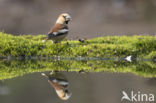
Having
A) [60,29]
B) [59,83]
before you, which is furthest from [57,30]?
[59,83]

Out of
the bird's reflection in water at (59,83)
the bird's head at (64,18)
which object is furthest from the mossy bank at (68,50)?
the bird's reflection in water at (59,83)

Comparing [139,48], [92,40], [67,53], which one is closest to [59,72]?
[67,53]

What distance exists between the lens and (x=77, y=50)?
10562 mm

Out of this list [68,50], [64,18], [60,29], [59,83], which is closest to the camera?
[59,83]

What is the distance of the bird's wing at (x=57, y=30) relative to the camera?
10.6 meters

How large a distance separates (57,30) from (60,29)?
0.41 ft

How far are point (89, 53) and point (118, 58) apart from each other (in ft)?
3.31

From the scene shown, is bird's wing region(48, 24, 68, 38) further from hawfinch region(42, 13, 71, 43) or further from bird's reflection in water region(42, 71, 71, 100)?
bird's reflection in water region(42, 71, 71, 100)

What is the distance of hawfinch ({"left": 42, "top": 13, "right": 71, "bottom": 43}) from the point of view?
10.6 metres

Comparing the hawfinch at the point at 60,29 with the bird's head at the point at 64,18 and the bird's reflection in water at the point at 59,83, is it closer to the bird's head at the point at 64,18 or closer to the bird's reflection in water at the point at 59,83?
the bird's head at the point at 64,18

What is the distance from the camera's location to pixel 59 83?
5.91m

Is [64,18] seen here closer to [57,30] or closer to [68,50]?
[57,30]

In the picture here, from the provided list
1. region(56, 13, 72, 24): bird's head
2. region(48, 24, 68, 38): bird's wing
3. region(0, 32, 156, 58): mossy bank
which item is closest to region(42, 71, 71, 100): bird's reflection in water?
region(0, 32, 156, 58): mossy bank

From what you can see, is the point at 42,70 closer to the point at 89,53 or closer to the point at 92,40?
the point at 89,53
